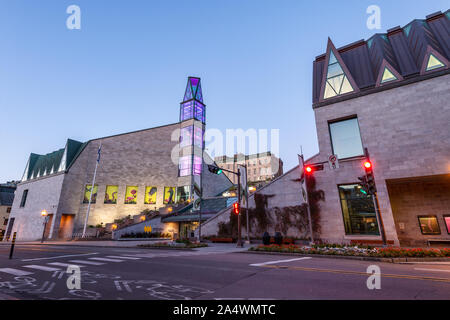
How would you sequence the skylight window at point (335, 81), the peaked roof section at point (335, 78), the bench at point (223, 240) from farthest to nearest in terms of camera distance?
1. the bench at point (223, 240)
2. the skylight window at point (335, 81)
3. the peaked roof section at point (335, 78)

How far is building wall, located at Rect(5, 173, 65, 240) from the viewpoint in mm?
41344

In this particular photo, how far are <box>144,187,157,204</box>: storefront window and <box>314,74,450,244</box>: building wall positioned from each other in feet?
113

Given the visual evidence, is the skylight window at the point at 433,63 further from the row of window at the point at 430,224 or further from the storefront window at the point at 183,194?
the storefront window at the point at 183,194

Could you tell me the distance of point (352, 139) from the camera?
66.2 ft

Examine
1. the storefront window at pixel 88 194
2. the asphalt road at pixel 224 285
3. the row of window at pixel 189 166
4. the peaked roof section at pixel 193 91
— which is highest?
the peaked roof section at pixel 193 91

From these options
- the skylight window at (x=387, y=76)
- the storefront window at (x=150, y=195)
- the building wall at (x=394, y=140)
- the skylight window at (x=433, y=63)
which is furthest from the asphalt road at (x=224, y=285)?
the storefront window at (x=150, y=195)

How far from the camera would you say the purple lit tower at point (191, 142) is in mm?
45812

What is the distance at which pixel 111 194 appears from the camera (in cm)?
4256

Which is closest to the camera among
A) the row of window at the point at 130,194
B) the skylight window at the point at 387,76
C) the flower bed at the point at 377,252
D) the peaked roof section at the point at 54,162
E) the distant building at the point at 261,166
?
the flower bed at the point at 377,252

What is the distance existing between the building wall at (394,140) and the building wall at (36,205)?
45487 millimetres

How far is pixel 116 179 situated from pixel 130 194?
418 cm
